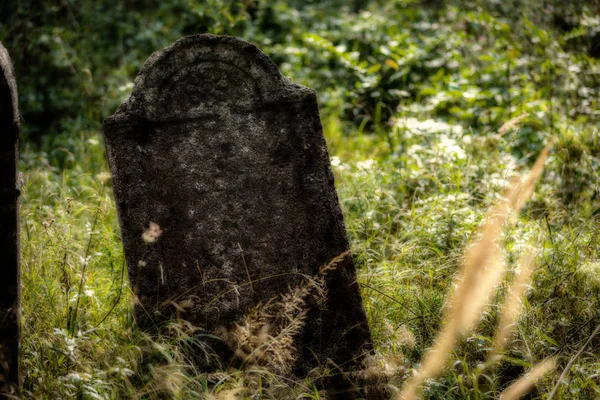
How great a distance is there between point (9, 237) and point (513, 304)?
2048mm

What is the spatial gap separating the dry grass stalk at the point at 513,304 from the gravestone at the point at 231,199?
537 millimetres

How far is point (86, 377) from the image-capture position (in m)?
1.84

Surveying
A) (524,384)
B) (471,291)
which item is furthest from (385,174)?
(524,384)

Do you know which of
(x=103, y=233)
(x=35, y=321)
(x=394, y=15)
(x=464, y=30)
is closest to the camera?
(x=35, y=321)

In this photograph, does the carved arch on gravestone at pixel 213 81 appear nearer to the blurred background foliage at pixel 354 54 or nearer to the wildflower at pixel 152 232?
the wildflower at pixel 152 232

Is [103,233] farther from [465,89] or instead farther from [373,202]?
[465,89]

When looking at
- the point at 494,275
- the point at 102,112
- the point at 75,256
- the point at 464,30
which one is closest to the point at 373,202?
the point at 494,275

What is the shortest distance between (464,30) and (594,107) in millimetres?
1765

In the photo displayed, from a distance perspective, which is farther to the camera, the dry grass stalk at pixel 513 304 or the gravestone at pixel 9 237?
the dry grass stalk at pixel 513 304

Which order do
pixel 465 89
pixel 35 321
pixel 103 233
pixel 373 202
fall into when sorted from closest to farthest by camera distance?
pixel 35 321 → pixel 103 233 → pixel 373 202 → pixel 465 89

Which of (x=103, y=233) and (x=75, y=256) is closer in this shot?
(x=75, y=256)

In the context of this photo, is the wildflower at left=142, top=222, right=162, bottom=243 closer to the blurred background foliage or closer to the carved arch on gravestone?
the carved arch on gravestone

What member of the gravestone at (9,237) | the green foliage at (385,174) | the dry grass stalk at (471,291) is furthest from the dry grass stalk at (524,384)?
the gravestone at (9,237)

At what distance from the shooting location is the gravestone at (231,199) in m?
2.21
